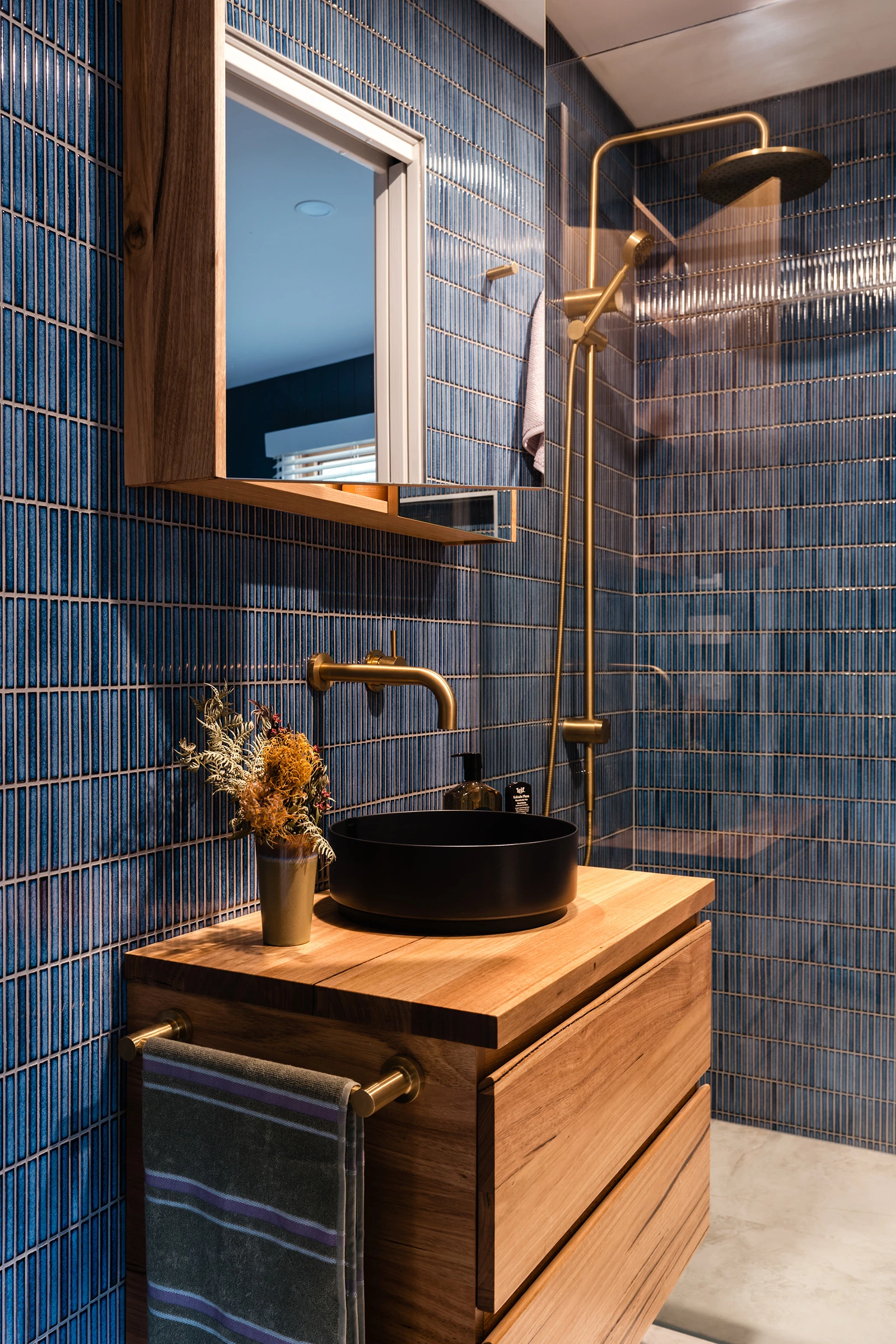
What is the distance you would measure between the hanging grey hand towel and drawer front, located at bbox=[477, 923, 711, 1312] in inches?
30.5

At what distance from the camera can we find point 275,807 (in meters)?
1.02

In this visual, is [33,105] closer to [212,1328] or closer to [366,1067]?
[366,1067]

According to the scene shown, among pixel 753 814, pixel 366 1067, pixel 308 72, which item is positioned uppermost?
pixel 308 72

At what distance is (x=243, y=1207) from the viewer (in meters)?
0.88

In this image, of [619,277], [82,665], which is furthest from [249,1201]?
[619,277]

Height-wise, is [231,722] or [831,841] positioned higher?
[231,722]

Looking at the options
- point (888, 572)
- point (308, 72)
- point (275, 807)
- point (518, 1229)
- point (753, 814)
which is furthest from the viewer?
point (753, 814)

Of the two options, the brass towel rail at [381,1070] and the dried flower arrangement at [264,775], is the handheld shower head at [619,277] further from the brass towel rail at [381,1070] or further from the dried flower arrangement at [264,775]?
the brass towel rail at [381,1070]

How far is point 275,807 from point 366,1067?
27cm

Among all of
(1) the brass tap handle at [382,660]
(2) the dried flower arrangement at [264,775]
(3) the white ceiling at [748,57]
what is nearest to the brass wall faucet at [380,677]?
(1) the brass tap handle at [382,660]

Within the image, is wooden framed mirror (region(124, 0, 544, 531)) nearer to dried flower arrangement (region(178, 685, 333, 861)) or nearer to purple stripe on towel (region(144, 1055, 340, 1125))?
dried flower arrangement (region(178, 685, 333, 861))

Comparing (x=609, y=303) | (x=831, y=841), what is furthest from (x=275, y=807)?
(x=609, y=303)

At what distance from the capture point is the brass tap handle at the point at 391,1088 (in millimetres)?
800

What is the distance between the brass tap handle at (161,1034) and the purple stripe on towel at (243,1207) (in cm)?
11
